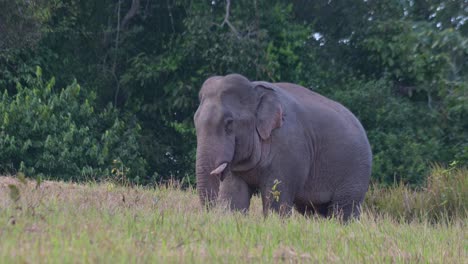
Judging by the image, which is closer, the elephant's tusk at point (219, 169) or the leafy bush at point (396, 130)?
the elephant's tusk at point (219, 169)

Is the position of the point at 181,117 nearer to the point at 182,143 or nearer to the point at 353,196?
the point at 182,143

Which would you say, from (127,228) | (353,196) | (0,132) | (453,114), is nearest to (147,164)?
(0,132)

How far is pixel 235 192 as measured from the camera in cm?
1003

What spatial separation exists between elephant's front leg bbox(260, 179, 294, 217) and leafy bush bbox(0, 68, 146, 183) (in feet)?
27.9

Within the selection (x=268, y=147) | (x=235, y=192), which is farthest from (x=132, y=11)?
(x=235, y=192)

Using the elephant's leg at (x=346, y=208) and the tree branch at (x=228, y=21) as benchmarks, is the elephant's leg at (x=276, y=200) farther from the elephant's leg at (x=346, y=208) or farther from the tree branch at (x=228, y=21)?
the tree branch at (x=228, y=21)

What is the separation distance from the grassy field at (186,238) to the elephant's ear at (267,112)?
1681 mm

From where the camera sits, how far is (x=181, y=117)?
21.9 metres

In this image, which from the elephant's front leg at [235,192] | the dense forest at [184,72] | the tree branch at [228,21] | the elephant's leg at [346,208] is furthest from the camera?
the tree branch at [228,21]

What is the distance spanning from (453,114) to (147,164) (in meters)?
6.65

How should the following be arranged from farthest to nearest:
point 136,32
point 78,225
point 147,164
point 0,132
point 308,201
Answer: point 136,32 → point 147,164 → point 0,132 → point 308,201 → point 78,225

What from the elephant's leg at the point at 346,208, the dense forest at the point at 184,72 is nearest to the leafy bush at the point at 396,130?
the dense forest at the point at 184,72

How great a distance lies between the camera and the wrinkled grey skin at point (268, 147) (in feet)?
31.6

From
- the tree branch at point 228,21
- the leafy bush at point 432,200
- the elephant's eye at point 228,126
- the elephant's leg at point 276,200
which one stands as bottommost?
the leafy bush at point 432,200
